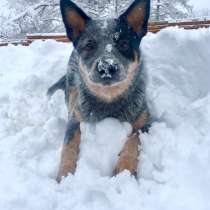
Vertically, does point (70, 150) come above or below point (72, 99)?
above

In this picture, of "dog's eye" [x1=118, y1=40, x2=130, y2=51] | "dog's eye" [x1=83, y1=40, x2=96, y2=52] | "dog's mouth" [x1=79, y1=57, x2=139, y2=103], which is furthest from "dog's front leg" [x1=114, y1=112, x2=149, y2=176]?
"dog's eye" [x1=83, y1=40, x2=96, y2=52]

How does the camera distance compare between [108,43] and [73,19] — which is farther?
[73,19]

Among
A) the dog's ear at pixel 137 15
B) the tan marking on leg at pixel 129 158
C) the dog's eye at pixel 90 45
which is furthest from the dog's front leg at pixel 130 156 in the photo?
the dog's ear at pixel 137 15

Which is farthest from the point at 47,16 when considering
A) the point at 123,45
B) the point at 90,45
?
the point at 123,45

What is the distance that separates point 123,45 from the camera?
3.55 metres

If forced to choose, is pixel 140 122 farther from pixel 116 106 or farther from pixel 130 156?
pixel 130 156

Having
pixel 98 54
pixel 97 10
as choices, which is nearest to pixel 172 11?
pixel 97 10

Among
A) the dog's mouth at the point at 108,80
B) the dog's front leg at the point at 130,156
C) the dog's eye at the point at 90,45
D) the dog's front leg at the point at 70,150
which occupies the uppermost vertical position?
the dog's eye at the point at 90,45

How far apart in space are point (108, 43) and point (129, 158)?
41.5 inches

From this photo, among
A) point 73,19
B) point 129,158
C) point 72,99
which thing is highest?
point 73,19

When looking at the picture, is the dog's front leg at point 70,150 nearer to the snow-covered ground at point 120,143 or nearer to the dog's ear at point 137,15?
the snow-covered ground at point 120,143

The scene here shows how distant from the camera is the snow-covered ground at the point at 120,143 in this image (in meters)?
2.77

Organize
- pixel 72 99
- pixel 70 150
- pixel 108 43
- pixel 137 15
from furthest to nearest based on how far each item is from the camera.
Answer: pixel 72 99, pixel 137 15, pixel 108 43, pixel 70 150

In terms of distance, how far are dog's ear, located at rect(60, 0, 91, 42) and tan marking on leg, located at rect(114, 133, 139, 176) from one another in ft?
4.03
